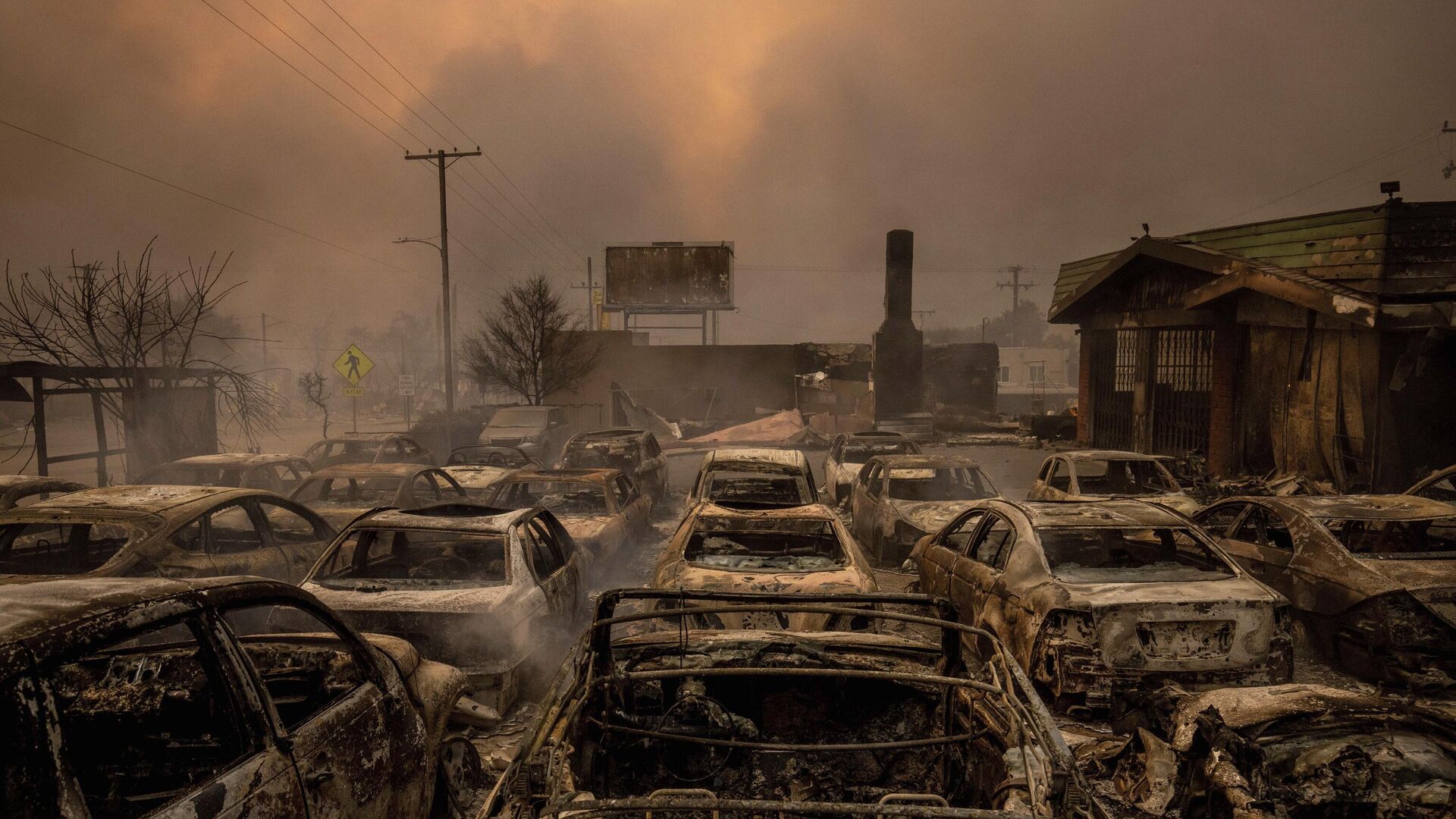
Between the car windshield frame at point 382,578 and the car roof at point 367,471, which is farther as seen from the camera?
the car roof at point 367,471

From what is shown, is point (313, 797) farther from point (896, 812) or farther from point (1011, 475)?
point (1011, 475)

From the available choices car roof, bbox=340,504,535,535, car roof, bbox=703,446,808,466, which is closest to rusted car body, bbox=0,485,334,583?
car roof, bbox=340,504,535,535

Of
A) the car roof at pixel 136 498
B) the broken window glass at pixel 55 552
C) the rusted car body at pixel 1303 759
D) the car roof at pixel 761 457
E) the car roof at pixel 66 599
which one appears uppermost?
the car roof at pixel 66 599

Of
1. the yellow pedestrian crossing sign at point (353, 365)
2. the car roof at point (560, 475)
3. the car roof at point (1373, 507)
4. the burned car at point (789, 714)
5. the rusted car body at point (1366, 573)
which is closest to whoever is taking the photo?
the burned car at point (789, 714)

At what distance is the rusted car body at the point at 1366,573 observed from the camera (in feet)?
19.8

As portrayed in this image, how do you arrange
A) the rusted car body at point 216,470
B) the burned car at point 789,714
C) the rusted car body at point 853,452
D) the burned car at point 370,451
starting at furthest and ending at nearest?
1. the burned car at point 370,451
2. the rusted car body at point 853,452
3. the rusted car body at point 216,470
4. the burned car at point 789,714

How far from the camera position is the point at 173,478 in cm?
1154

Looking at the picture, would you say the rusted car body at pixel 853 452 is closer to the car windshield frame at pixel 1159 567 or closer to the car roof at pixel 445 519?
the car windshield frame at pixel 1159 567

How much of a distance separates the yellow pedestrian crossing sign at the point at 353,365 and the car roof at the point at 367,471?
10.2 metres

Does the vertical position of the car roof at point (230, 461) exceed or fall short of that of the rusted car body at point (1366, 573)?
it exceeds it

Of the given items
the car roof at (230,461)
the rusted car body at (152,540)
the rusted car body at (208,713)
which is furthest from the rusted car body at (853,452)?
the rusted car body at (208,713)

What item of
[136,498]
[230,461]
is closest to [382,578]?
[136,498]

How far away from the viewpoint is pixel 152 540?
21.0 ft

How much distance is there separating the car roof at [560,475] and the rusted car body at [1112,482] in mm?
5790
